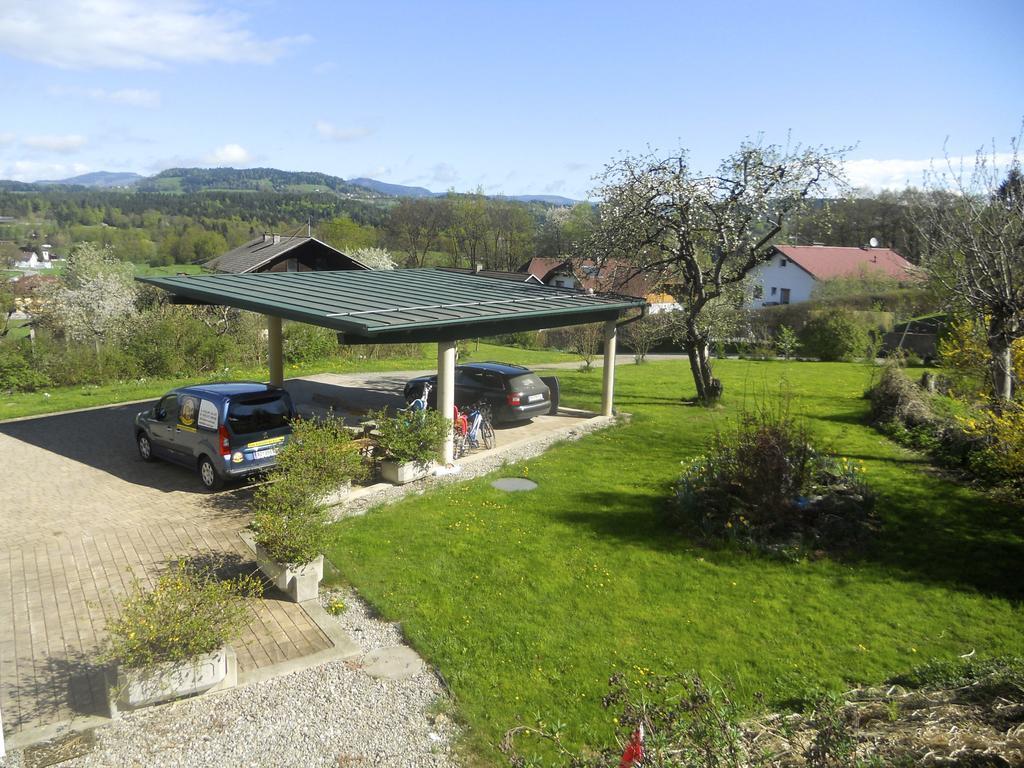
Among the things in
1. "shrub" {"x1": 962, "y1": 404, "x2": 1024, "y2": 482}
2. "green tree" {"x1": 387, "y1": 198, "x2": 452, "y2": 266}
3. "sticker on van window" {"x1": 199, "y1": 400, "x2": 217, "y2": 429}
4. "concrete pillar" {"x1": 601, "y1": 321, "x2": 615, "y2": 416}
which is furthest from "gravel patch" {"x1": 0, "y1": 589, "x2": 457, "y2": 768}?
"green tree" {"x1": 387, "y1": 198, "x2": 452, "y2": 266}

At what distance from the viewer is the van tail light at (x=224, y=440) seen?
33.4ft

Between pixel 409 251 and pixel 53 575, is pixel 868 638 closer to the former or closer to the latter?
pixel 53 575

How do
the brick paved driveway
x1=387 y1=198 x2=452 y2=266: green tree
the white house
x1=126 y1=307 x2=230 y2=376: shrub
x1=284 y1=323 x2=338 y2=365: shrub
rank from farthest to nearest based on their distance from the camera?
x1=387 y1=198 x2=452 y2=266: green tree, the white house, x1=284 y1=323 x2=338 y2=365: shrub, x1=126 y1=307 x2=230 y2=376: shrub, the brick paved driveway

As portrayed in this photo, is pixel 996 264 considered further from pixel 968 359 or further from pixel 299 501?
pixel 299 501

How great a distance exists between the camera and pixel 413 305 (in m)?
11.4

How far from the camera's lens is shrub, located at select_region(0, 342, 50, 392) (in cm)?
1828

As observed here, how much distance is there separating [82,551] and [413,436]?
4.60 meters

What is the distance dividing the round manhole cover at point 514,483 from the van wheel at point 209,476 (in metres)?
4.20

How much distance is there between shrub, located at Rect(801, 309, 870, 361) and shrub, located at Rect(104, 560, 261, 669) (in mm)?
30087

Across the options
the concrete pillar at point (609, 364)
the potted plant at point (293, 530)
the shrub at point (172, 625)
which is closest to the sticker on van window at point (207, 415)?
the potted plant at point (293, 530)

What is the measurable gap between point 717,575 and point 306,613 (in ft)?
14.8

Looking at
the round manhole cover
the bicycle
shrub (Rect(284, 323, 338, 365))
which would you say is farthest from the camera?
shrub (Rect(284, 323, 338, 365))

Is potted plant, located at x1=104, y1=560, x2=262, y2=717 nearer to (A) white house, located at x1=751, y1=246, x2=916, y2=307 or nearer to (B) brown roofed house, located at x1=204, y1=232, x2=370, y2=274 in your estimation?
(B) brown roofed house, located at x1=204, y1=232, x2=370, y2=274

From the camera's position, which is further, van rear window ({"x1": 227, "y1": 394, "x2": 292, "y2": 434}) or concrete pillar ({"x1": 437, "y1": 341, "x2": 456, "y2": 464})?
concrete pillar ({"x1": 437, "y1": 341, "x2": 456, "y2": 464})
